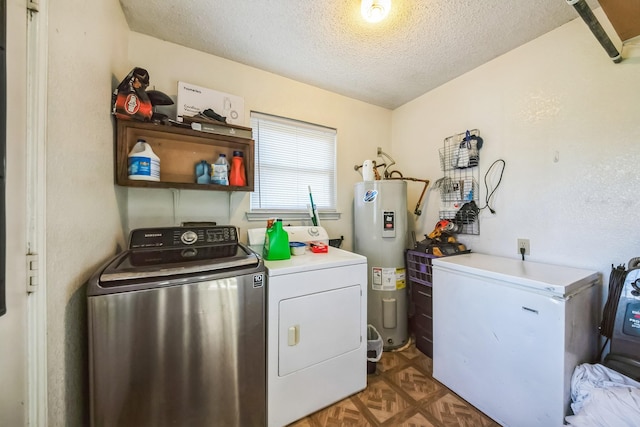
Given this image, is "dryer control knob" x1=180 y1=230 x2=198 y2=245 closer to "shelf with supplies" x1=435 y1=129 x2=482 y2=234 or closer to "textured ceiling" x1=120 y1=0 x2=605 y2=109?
"textured ceiling" x1=120 y1=0 x2=605 y2=109

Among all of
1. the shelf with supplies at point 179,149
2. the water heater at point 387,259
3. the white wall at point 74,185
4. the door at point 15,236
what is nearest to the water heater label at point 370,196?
the water heater at point 387,259

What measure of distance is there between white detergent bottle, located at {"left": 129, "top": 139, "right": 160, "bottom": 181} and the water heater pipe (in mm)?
2210

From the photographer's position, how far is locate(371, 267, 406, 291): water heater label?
211cm

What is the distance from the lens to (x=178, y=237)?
144 cm

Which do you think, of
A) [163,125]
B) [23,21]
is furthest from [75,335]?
[163,125]

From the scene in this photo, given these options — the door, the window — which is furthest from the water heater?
the door

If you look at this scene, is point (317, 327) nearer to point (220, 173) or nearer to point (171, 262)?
point (171, 262)

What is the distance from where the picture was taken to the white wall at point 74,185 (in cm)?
79

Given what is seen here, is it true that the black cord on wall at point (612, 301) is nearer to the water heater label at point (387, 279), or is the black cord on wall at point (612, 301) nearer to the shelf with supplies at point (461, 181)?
the shelf with supplies at point (461, 181)

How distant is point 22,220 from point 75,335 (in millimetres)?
534

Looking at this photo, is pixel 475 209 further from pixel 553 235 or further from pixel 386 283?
pixel 386 283

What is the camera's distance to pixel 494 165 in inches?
74.0

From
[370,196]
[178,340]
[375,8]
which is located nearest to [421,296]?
[370,196]

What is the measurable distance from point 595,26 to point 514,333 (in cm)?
160
